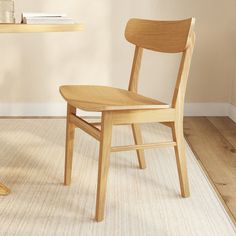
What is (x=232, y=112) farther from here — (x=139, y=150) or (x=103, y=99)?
(x=103, y=99)

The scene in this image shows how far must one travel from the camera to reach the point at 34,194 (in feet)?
6.01

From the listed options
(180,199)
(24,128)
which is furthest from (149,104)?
(24,128)

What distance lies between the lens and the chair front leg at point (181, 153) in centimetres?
173

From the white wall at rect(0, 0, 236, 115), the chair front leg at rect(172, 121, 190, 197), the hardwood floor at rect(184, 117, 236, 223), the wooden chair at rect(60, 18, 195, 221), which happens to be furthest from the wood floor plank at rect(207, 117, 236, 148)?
the wooden chair at rect(60, 18, 195, 221)

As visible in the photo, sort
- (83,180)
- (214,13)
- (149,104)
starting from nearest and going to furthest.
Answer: (149,104) < (83,180) < (214,13)

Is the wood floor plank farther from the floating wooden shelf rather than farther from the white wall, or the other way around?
the floating wooden shelf

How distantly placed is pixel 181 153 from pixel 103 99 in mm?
412

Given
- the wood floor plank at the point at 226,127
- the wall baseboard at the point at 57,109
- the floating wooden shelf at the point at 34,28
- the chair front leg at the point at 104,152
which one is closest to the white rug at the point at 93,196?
the chair front leg at the point at 104,152

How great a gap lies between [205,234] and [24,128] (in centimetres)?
170

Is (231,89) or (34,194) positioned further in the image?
(231,89)

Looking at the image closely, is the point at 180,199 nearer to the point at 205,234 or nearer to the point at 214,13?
the point at 205,234

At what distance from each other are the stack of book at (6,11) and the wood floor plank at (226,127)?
62.7 inches

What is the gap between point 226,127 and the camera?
3008 mm

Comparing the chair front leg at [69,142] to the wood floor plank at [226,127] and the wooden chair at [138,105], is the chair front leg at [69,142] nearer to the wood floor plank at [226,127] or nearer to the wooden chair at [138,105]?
the wooden chair at [138,105]
